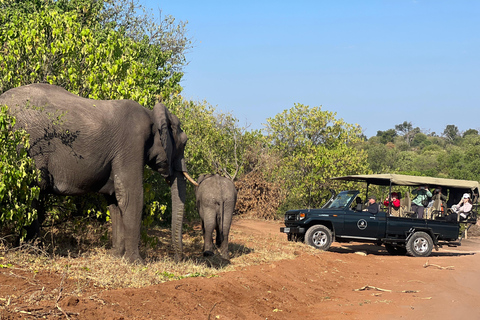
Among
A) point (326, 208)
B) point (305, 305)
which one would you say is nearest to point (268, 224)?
point (326, 208)

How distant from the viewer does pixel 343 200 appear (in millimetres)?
18422

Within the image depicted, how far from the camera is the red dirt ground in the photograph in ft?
23.7

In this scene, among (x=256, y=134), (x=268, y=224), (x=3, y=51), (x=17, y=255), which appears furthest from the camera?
(x=256, y=134)

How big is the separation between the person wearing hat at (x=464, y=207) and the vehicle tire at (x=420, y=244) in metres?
1.35

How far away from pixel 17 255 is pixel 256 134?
1914 centimetres

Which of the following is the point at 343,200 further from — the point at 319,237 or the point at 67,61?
the point at 67,61

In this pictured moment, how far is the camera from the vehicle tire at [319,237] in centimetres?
1766

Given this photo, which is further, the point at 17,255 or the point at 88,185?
the point at 88,185

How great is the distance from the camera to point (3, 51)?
11703 mm

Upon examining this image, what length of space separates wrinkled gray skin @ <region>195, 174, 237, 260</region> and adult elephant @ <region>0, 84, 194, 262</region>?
1860 mm

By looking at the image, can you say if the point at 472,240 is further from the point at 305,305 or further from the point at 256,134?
the point at 305,305

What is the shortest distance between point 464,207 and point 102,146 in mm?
13273

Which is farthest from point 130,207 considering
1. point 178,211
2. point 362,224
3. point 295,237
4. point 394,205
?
point 394,205

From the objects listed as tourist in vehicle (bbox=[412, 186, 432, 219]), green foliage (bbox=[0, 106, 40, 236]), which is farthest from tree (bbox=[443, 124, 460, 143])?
green foliage (bbox=[0, 106, 40, 236])
